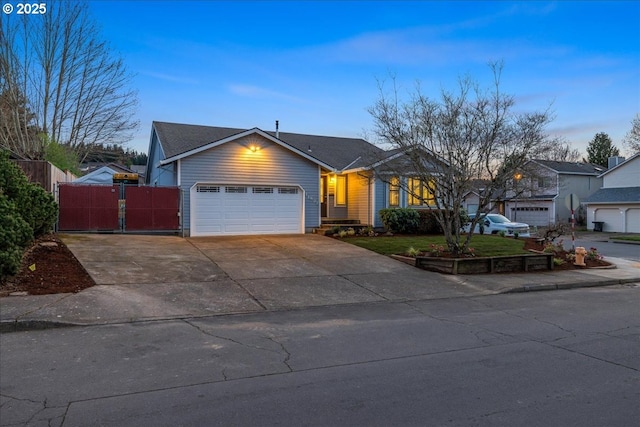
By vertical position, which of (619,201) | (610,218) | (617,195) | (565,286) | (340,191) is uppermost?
(617,195)

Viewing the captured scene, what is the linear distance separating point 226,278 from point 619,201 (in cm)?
3658

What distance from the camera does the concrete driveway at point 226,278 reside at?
8094 millimetres

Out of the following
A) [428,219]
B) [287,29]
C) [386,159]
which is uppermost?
[287,29]

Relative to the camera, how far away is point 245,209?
18641 mm

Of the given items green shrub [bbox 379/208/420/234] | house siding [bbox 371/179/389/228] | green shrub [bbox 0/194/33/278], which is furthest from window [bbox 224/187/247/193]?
green shrub [bbox 0/194/33/278]

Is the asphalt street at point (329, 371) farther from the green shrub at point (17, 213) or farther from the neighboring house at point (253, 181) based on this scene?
the neighboring house at point (253, 181)

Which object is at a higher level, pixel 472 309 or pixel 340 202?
A: pixel 340 202

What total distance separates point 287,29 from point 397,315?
12.8 metres

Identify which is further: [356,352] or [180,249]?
[180,249]

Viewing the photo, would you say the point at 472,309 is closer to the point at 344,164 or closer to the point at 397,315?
the point at 397,315

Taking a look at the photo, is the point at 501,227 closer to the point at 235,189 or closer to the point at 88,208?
the point at 235,189

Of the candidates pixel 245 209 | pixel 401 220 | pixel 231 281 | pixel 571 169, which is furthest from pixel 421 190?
pixel 571 169

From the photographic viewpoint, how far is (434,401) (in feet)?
13.1

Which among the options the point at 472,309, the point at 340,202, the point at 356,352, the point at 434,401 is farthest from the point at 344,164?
the point at 434,401
